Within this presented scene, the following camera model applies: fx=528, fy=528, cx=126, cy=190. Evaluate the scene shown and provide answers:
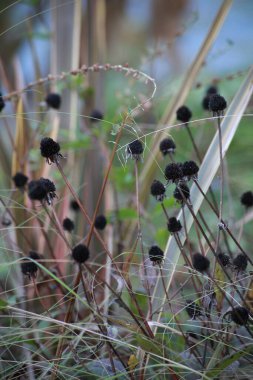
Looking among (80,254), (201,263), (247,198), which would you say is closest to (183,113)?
(247,198)

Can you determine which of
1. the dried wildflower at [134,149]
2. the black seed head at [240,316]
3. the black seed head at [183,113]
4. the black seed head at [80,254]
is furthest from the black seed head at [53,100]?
the black seed head at [240,316]

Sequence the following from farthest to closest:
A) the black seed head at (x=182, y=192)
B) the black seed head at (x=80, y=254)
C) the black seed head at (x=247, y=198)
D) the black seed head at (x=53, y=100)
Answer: the black seed head at (x=53, y=100)
the black seed head at (x=247, y=198)
the black seed head at (x=182, y=192)
the black seed head at (x=80, y=254)

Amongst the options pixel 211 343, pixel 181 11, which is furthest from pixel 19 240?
pixel 181 11

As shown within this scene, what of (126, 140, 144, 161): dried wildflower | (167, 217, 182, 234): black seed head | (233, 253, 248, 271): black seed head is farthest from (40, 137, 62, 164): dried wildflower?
(233, 253, 248, 271): black seed head

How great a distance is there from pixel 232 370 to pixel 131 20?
373cm

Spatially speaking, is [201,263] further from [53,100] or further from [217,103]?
[53,100]

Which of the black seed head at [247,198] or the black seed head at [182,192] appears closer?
the black seed head at [182,192]

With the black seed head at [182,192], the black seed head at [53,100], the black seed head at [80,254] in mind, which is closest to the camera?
the black seed head at [80,254]

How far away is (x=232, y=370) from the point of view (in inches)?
31.9

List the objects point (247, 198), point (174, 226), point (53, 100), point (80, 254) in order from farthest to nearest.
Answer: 1. point (53, 100)
2. point (247, 198)
3. point (174, 226)
4. point (80, 254)

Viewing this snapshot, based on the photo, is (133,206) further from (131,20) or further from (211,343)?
(131,20)

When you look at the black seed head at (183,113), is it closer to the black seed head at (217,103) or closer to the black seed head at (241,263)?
the black seed head at (217,103)

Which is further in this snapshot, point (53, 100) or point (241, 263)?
point (53, 100)

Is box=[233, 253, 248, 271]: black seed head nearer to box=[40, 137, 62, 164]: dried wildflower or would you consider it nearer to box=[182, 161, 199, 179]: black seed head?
box=[182, 161, 199, 179]: black seed head
